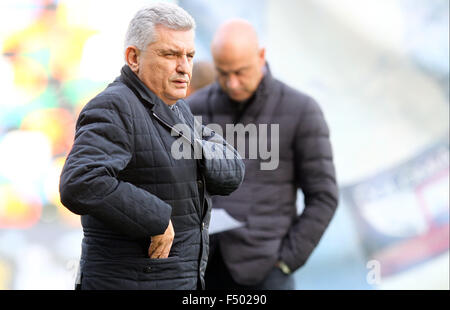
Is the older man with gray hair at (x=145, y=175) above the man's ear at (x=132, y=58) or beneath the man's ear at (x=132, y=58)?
beneath

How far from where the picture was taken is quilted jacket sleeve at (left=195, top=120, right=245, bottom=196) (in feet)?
6.43

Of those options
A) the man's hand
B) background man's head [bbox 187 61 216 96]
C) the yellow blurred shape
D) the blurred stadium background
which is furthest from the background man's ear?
the yellow blurred shape

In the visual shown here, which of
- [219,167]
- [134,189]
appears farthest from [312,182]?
[134,189]

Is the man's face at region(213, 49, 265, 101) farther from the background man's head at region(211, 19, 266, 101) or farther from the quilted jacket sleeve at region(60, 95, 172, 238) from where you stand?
the quilted jacket sleeve at region(60, 95, 172, 238)

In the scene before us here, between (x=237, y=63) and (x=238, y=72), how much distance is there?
0.14ft

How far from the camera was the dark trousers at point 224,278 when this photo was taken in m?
3.00

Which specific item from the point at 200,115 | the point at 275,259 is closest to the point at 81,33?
the point at 200,115

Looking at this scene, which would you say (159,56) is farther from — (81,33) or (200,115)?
(81,33)

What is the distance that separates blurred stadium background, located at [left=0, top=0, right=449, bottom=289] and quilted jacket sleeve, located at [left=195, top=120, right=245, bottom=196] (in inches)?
92.0

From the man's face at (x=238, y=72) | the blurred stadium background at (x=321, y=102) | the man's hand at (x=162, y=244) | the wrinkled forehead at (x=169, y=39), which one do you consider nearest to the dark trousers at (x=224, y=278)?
the man's face at (x=238, y=72)

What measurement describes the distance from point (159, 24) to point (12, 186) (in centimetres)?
267

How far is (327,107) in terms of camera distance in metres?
4.39

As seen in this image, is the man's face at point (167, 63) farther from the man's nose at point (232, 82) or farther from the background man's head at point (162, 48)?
the man's nose at point (232, 82)

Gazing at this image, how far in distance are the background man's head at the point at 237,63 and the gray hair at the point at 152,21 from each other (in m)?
1.15
